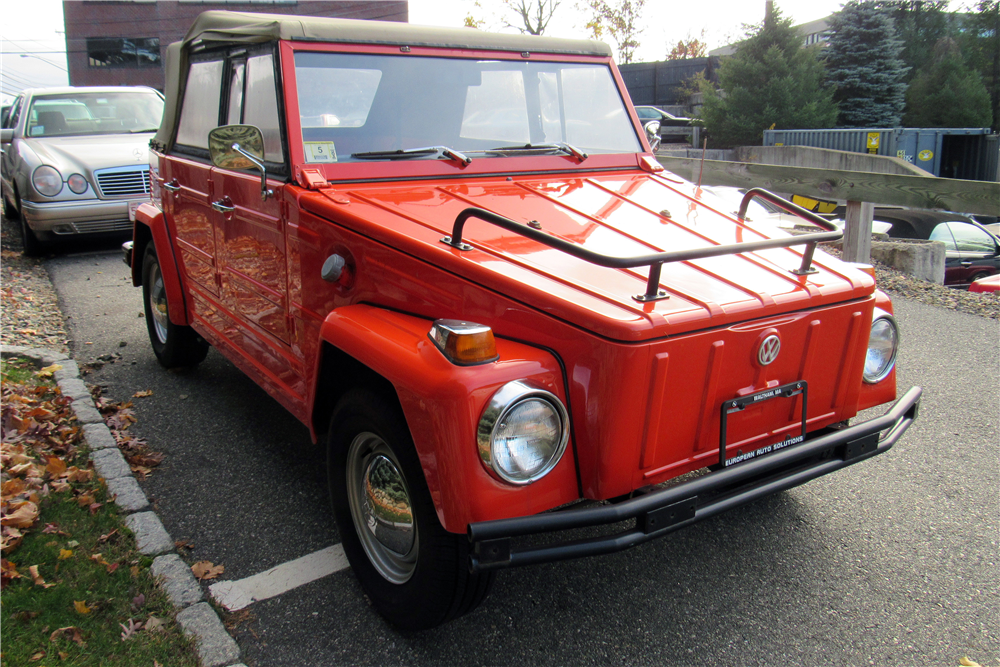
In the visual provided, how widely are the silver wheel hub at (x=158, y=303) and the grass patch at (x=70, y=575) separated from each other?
52.2 inches

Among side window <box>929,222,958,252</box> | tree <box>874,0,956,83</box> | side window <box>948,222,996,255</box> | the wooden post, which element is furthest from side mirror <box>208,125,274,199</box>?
tree <box>874,0,956,83</box>

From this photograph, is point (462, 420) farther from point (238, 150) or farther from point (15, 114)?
point (15, 114)

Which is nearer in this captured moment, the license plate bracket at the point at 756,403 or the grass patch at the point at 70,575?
the license plate bracket at the point at 756,403

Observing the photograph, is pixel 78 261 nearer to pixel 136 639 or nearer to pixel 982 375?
pixel 136 639

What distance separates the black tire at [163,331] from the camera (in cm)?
501

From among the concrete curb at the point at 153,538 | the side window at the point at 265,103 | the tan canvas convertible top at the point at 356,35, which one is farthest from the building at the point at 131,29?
the side window at the point at 265,103

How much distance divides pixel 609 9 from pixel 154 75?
23067 millimetres

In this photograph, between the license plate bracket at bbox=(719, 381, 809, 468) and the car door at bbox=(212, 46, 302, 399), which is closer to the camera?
the license plate bracket at bbox=(719, 381, 809, 468)

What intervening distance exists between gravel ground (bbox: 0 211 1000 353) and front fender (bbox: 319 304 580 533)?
14.8ft

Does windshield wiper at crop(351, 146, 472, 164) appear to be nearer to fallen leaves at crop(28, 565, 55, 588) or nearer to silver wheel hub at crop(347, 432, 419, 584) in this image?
silver wheel hub at crop(347, 432, 419, 584)

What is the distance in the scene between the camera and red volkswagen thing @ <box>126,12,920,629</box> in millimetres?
2150

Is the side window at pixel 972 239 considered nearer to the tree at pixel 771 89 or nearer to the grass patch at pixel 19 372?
the tree at pixel 771 89

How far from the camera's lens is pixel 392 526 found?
2615 mm

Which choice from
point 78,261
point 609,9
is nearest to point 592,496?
point 78,261
